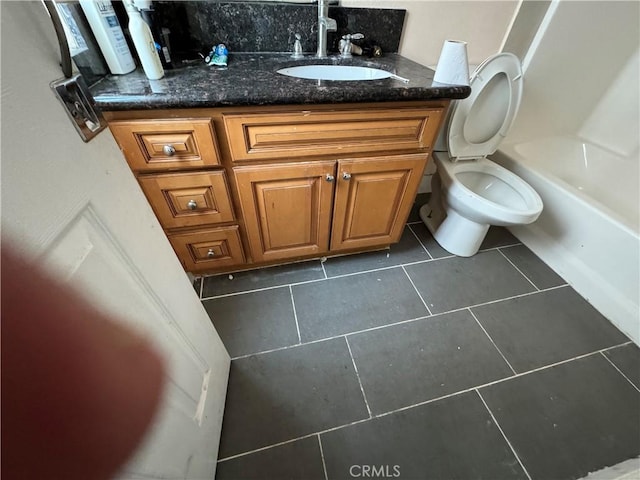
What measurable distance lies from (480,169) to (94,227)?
5.19 ft

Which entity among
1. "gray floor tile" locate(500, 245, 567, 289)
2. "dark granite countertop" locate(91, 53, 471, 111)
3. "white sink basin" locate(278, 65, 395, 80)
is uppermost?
"dark granite countertop" locate(91, 53, 471, 111)

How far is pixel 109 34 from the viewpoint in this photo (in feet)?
2.58

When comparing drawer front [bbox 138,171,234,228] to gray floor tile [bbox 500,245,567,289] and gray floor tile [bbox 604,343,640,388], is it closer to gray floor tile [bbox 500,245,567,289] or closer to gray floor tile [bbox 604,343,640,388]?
gray floor tile [bbox 500,245,567,289]

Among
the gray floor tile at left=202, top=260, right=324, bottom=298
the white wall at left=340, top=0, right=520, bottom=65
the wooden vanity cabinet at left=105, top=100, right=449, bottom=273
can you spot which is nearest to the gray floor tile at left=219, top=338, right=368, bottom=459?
the gray floor tile at left=202, top=260, right=324, bottom=298

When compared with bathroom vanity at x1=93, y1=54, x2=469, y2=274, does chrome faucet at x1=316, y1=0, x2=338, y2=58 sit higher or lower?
higher

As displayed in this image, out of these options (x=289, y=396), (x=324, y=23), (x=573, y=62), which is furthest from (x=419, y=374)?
(x=573, y=62)

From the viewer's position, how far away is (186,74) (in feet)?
2.87

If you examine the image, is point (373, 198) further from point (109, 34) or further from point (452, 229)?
point (109, 34)

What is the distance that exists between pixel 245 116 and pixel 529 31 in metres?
1.60

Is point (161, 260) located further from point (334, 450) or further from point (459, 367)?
point (459, 367)

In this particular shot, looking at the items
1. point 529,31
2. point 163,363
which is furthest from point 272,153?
point 529,31

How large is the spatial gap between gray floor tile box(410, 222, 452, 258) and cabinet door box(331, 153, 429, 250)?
0.96 feet

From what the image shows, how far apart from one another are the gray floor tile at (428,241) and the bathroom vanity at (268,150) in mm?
392

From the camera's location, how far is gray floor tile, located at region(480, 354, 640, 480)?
82 centimetres
